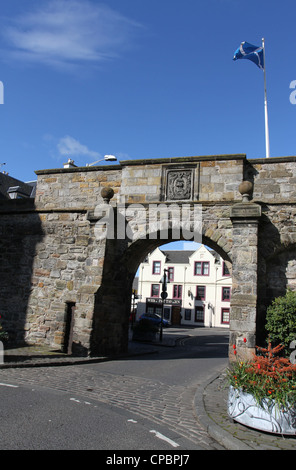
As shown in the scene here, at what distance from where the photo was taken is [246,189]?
1129 cm

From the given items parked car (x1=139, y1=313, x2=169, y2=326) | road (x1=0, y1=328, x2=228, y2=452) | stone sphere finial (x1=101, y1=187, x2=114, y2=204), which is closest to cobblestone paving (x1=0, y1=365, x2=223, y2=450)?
road (x1=0, y1=328, x2=228, y2=452)

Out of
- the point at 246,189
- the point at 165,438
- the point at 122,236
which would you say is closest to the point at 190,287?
the point at 122,236

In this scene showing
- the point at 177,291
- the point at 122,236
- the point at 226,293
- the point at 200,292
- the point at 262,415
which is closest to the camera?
the point at 262,415

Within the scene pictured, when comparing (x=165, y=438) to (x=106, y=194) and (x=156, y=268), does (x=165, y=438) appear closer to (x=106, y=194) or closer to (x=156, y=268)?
(x=106, y=194)

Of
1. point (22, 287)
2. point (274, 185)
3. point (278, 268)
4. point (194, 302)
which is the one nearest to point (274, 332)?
point (278, 268)

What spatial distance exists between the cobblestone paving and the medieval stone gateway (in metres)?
2.43

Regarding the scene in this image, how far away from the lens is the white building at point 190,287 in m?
45.7

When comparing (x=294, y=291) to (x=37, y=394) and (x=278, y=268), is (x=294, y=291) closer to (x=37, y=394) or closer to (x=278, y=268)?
(x=278, y=268)

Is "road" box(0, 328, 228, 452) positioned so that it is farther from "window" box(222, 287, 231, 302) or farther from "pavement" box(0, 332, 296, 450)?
"window" box(222, 287, 231, 302)

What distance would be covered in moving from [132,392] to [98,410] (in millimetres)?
1842

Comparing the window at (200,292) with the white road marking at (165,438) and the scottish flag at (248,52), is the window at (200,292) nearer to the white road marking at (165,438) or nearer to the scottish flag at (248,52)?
the scottish flag at (248,52)

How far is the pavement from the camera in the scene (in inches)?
191

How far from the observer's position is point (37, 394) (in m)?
6.94

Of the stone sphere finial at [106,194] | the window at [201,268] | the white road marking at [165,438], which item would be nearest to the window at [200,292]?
the window at [201,268]
